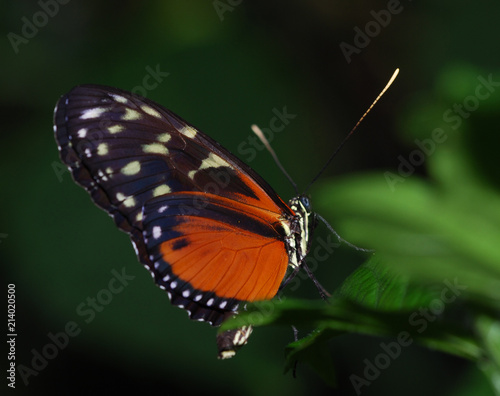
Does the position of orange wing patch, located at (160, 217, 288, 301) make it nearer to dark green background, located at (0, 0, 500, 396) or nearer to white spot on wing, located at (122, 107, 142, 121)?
white spot on wing, located at (122, 107, 142, 121)

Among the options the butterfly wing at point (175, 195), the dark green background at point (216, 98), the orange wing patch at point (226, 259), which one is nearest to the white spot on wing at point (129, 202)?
the butterfly wing at point (175, 195)

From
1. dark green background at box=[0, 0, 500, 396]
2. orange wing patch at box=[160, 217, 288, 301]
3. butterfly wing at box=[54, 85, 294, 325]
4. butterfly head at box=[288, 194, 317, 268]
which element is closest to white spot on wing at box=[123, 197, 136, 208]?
butterfly wing at box=[54, 85, 294, 325]

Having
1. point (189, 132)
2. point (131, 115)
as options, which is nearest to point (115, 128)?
point (131, 115)

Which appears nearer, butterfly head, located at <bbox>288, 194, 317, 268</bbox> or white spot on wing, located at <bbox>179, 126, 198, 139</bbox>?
white spot on wing, located at <bbox>179, 126, 198, 139</bbox>

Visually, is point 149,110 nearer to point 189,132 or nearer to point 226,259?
point 189,132

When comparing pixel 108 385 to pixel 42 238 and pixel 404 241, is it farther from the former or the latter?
pixel 404 241

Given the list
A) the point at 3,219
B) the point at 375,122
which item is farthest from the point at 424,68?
the point at 3,219

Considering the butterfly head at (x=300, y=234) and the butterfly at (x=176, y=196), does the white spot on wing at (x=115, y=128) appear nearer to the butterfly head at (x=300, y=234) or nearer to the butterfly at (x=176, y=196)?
the butterfly at (x=176, y=196)
